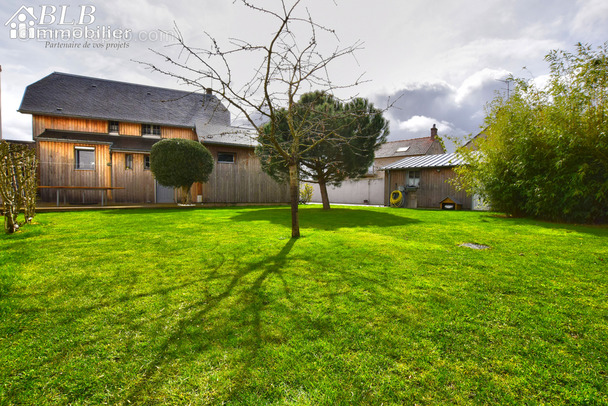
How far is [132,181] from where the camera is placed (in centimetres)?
1425

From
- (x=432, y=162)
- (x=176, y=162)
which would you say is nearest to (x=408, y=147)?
(x=432, y=162)

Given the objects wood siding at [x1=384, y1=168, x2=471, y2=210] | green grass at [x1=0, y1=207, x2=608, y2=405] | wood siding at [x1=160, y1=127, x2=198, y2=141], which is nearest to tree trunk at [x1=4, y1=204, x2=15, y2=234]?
green grass at [x1=0, y1=207, x2=608, y2=405]

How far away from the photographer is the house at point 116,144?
12.7 m

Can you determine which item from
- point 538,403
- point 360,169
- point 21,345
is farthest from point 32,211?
point 360,169

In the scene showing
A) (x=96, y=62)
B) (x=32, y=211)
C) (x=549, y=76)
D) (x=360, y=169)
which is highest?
(x=96, y=62)

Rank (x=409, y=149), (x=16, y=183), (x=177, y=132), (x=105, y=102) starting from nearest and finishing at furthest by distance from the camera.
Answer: (x=16, y=183), (x=105, y=102), (x=177, y=132), (x=409, y=149)

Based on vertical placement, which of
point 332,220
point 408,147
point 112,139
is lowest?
point 332,220

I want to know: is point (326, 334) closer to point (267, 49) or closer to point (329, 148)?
point (267, 49)

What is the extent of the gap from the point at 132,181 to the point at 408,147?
26.9 meters

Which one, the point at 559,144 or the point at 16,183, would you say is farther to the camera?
the point at 559,144

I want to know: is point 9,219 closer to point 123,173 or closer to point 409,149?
point 123,173

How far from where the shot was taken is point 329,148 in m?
10.7

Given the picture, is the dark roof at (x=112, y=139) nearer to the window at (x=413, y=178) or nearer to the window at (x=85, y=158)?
the window at (x=85, y=158)

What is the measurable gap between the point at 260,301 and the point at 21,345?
5.13ft
